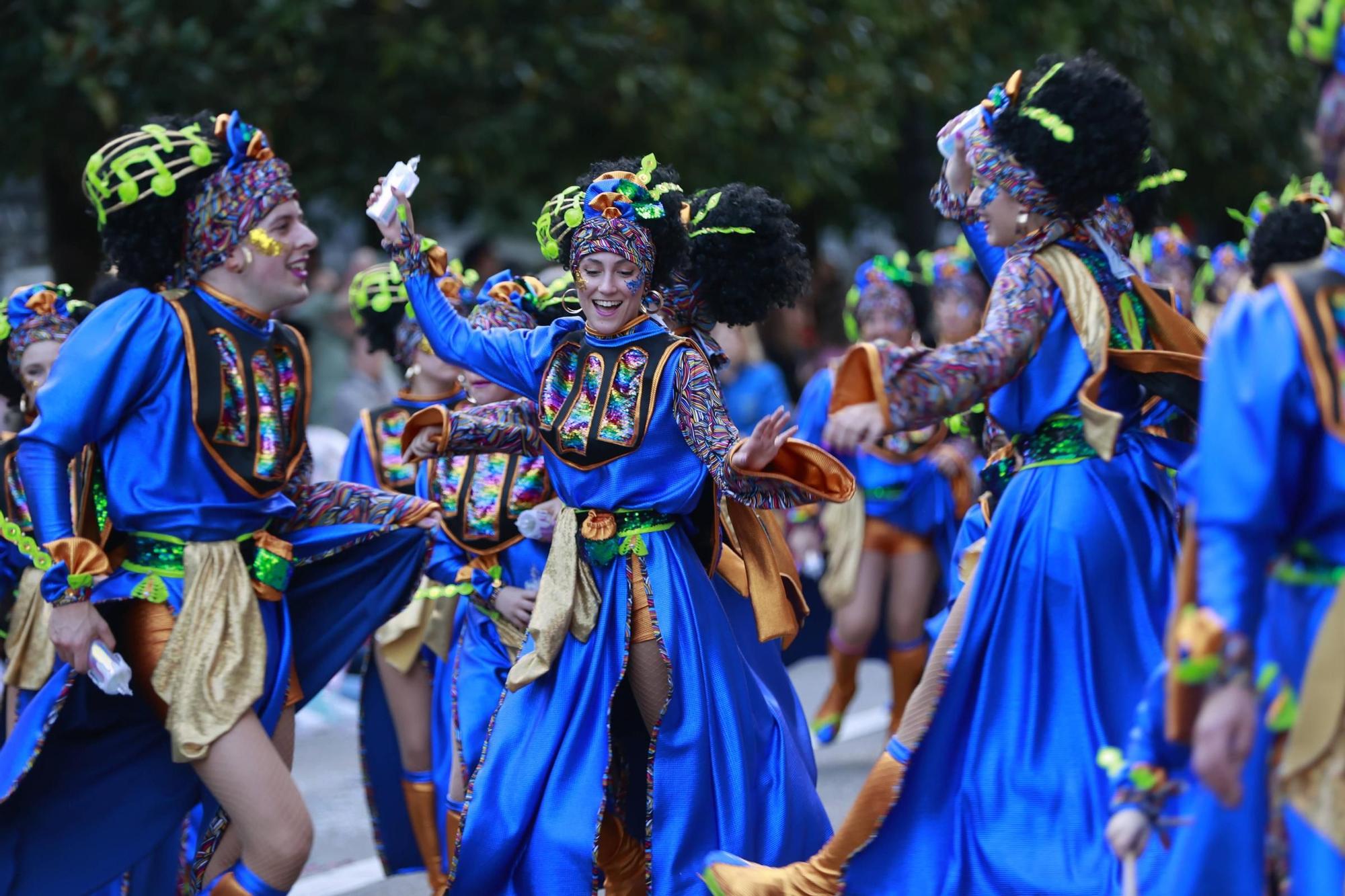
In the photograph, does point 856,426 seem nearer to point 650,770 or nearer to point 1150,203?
point 650,770

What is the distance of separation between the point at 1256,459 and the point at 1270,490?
2.1 inches

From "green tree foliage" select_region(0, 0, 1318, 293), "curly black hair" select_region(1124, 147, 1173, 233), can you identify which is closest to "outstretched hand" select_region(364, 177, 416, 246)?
"curly black hair" select_region(1124, 147, 1173, 233)

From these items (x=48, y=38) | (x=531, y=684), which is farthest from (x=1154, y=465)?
(x=48, y=38)

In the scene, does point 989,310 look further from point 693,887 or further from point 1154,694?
point 693,887

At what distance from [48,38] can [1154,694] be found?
8515mm

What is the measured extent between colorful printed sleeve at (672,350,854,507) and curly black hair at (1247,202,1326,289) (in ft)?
6.81

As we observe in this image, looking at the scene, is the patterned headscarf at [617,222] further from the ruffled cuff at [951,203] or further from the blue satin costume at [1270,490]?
the blue satin costume at [1270,490]

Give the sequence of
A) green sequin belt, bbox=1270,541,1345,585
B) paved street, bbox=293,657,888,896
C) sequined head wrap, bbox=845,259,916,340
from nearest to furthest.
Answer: green sequin belt, bbox=1270,541,1345,585
paved street, bbox=293,657,888,896
sequined head wrap, bbox=845,259,916,340

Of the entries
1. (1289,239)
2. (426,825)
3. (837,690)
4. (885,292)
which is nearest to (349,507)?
(426,825)

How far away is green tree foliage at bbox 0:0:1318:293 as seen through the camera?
34.8 feet

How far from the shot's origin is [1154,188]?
6207mm

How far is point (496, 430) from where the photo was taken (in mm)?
5410

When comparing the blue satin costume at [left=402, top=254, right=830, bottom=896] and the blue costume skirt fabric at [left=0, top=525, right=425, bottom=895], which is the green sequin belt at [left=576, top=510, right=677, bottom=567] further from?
the blue costume skirt fabric at [left=0, top=525, right=425, bottom=895]

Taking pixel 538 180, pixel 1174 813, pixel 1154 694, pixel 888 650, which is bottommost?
pixel 888 650
